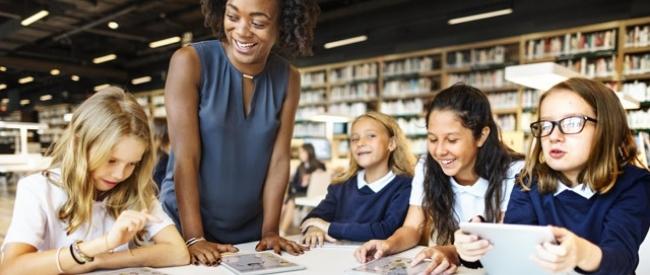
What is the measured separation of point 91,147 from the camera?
1.21m

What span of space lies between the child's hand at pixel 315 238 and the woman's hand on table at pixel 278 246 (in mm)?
85

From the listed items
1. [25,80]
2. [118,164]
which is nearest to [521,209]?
[118,164]

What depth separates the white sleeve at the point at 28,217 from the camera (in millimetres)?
1128

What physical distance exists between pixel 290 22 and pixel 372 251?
723 millimetres

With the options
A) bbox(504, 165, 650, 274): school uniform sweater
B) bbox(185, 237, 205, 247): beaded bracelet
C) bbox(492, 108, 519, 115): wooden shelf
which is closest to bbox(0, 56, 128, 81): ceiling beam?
bbox(492, 108, 519, 115): wooden shelf

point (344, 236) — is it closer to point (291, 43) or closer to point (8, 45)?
point (291, 43)

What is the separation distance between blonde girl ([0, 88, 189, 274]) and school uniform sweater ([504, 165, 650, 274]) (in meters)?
0.87

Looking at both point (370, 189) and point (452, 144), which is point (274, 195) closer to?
point (370, 189)

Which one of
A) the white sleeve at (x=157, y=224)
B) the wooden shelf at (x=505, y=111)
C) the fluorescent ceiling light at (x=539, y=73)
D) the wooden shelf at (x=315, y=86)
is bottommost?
the white sleeve at (x=157, y=224)

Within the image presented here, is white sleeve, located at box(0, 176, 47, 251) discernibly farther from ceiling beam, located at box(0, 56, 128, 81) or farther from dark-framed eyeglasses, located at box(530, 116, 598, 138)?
ceiling beam, located at box(0, 56, 128, 81)

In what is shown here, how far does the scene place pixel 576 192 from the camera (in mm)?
1115

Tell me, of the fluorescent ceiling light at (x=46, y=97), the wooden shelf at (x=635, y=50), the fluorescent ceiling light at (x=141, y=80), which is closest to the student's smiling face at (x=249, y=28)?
the wooden shelf at (x=635, y=50)

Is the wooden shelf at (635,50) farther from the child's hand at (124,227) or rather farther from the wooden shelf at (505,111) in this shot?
the child's hand at (124,227)

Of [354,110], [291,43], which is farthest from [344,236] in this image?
[354,110]
